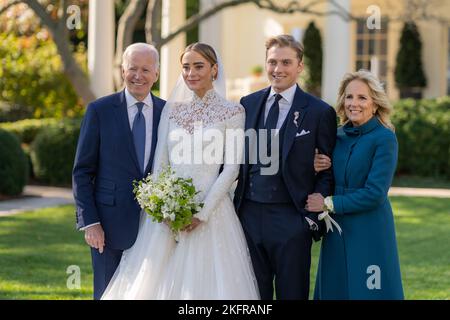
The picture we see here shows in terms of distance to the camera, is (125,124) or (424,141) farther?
(424,141)

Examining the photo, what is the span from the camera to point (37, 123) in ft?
56.1

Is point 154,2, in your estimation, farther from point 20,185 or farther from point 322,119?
point 322,119

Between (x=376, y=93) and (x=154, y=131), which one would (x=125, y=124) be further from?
(x=376, y=93)

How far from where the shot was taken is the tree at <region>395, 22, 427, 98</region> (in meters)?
20.8

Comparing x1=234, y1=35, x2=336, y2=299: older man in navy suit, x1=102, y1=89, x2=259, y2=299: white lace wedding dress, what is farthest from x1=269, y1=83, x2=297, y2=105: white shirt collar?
x1=102, y1=89, x2=259, y2=299: white lace wedding dress

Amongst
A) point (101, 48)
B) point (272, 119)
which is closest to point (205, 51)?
point (272, 119)

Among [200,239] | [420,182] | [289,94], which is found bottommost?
[420,182]

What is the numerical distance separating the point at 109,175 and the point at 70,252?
4323mm

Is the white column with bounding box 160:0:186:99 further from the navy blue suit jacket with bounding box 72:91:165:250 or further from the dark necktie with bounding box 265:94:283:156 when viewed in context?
the dark necktie with bounding box 265:94:283:156

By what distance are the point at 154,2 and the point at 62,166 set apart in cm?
348

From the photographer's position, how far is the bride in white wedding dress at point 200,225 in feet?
16.1

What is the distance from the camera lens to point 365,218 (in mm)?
4945

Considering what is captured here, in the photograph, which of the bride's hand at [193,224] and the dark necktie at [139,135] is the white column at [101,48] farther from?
the bride's hand at [193,224]

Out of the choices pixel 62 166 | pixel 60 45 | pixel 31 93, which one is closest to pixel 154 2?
pixel 60 45
